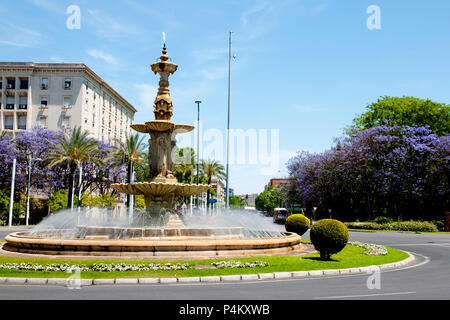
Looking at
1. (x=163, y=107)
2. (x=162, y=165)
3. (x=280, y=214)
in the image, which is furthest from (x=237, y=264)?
(x=280, y=214)

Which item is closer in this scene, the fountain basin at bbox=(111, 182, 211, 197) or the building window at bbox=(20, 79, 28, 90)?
the fountain basin at bbox=(111, 182, 211, 197)

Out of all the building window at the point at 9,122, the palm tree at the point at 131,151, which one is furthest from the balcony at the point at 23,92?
the palm tree at the point at 131,151

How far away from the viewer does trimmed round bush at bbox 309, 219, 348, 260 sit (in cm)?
1473

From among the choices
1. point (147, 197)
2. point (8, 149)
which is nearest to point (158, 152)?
point (147, 197)

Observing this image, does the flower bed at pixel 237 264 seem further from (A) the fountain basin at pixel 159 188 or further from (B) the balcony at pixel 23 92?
(B) the balcony at pixel 23 92

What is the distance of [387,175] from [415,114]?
1230 centimetres

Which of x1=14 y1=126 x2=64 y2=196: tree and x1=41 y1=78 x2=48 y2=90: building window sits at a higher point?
x1=41 y1=78 x2=48 y2=90: building window

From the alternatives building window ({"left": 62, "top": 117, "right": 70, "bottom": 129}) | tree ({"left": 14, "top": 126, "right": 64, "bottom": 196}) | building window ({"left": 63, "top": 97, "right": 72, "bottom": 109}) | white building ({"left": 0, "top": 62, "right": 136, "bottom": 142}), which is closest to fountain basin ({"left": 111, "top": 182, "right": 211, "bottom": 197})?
tree ({"left": 14, "top": 126, "right": 64, "bottom": 196})

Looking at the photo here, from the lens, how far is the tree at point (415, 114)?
173 ft

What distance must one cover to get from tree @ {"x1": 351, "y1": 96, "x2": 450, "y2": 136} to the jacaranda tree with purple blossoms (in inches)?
190

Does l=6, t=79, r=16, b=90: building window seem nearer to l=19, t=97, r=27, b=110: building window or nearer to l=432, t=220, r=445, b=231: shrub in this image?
l=19, t=97, r=27, b=110: building window

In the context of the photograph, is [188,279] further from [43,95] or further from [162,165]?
[43,95]
